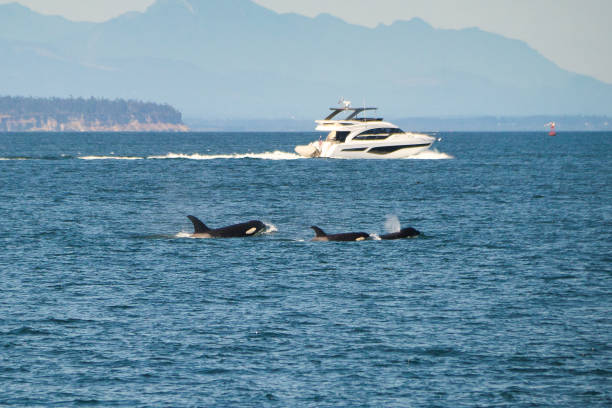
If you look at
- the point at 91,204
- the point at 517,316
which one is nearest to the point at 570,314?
the point at 517,316

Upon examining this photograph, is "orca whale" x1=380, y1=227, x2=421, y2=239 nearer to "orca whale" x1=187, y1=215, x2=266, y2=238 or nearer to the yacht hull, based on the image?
"orca whale" x1=187, y1=215, x2=266, y2=238

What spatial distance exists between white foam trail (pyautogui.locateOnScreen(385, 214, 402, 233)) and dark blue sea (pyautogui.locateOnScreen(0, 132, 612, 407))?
32cm

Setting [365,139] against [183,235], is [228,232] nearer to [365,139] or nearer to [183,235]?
[183,235]

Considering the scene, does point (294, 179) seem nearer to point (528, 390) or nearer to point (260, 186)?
point (260, 186)

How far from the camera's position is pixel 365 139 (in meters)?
111

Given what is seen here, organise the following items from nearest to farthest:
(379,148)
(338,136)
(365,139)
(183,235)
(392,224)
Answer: (183,235) → (392,224) → (365,139) → (379,148) → (338,136)

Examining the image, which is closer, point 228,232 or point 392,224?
point 228,232

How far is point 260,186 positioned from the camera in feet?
266

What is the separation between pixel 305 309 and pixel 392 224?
80.3 feet

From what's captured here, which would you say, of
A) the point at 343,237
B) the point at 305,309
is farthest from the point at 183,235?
the point at 305,309

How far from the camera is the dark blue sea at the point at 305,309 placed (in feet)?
69.3

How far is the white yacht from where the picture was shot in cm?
10838

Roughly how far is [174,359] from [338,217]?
1318 inches

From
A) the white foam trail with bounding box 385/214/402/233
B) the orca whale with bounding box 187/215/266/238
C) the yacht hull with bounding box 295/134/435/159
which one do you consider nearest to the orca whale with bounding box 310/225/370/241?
the orca whale with bounding box 187/215/266/238
